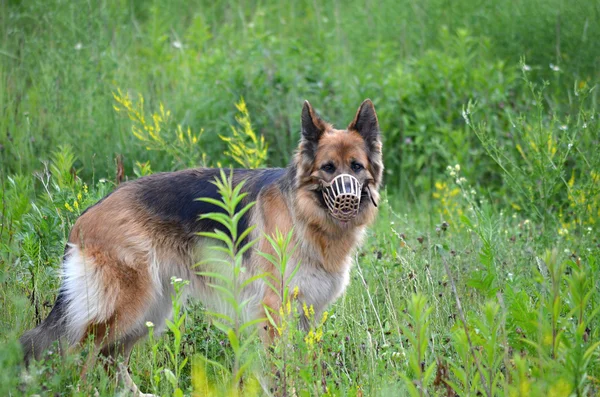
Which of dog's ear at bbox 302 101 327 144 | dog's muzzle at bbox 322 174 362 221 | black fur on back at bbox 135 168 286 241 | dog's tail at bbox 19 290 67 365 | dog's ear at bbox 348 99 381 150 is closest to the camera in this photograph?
dog's tail at bbox 19 290 67 365

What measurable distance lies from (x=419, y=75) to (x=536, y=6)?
6.44ft

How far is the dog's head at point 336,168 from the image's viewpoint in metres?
4.65

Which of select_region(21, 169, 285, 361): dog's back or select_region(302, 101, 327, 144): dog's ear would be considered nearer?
select_region(21, 169, 285, 361): dog's back

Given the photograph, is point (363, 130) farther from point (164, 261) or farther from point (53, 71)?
point (53, 71)

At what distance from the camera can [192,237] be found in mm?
4656

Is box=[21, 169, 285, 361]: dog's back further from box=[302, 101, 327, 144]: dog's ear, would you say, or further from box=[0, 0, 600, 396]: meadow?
box=[302, 101, 327, 144]: dog's ear

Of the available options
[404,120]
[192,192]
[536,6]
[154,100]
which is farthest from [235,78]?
[536,6]

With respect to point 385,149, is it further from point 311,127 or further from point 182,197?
point 182,197

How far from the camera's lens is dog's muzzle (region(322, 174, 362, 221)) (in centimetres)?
450

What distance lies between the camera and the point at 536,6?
9.02 meters

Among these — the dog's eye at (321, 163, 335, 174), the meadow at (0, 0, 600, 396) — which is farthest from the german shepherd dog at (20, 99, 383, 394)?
the meadow at (0, 0, 600, 396)

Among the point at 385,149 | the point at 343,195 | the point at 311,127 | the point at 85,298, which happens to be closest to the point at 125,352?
the point at 85,298

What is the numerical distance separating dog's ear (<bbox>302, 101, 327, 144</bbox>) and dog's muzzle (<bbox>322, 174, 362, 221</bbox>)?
37 centimetres

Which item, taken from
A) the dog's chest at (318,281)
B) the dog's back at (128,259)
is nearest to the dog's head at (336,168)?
the dog's chest at (318,281)
